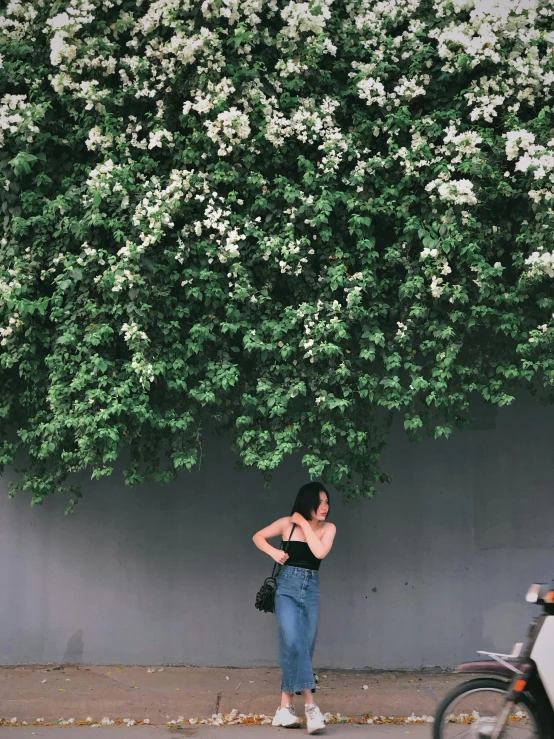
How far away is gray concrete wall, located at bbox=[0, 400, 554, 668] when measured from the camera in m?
7.81

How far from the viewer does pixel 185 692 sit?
7070 millimetres

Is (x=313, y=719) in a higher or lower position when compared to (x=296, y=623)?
lower

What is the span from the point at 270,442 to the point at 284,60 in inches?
111

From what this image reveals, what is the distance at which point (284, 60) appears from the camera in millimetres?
6602

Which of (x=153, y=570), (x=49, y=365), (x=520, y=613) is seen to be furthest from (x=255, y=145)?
(x=520, y=613)

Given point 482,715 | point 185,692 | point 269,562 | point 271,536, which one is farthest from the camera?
point 269,562

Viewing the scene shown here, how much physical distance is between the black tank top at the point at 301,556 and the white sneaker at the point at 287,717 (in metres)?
0.98

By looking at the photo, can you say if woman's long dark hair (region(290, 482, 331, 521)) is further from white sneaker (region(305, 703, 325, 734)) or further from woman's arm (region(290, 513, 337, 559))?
white sneaker (region(305, 703, 325, 734))

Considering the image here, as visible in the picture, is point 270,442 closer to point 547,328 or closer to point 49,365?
point 49,365

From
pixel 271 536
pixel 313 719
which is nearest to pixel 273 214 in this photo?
pixel 271 536

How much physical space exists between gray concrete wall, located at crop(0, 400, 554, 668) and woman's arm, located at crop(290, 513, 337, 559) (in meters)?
1.70

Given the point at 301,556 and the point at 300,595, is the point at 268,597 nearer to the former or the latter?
the point at 300,595

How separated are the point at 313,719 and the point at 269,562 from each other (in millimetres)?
2071

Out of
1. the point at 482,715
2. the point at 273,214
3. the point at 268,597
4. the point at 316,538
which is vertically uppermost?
the point at 273,214
